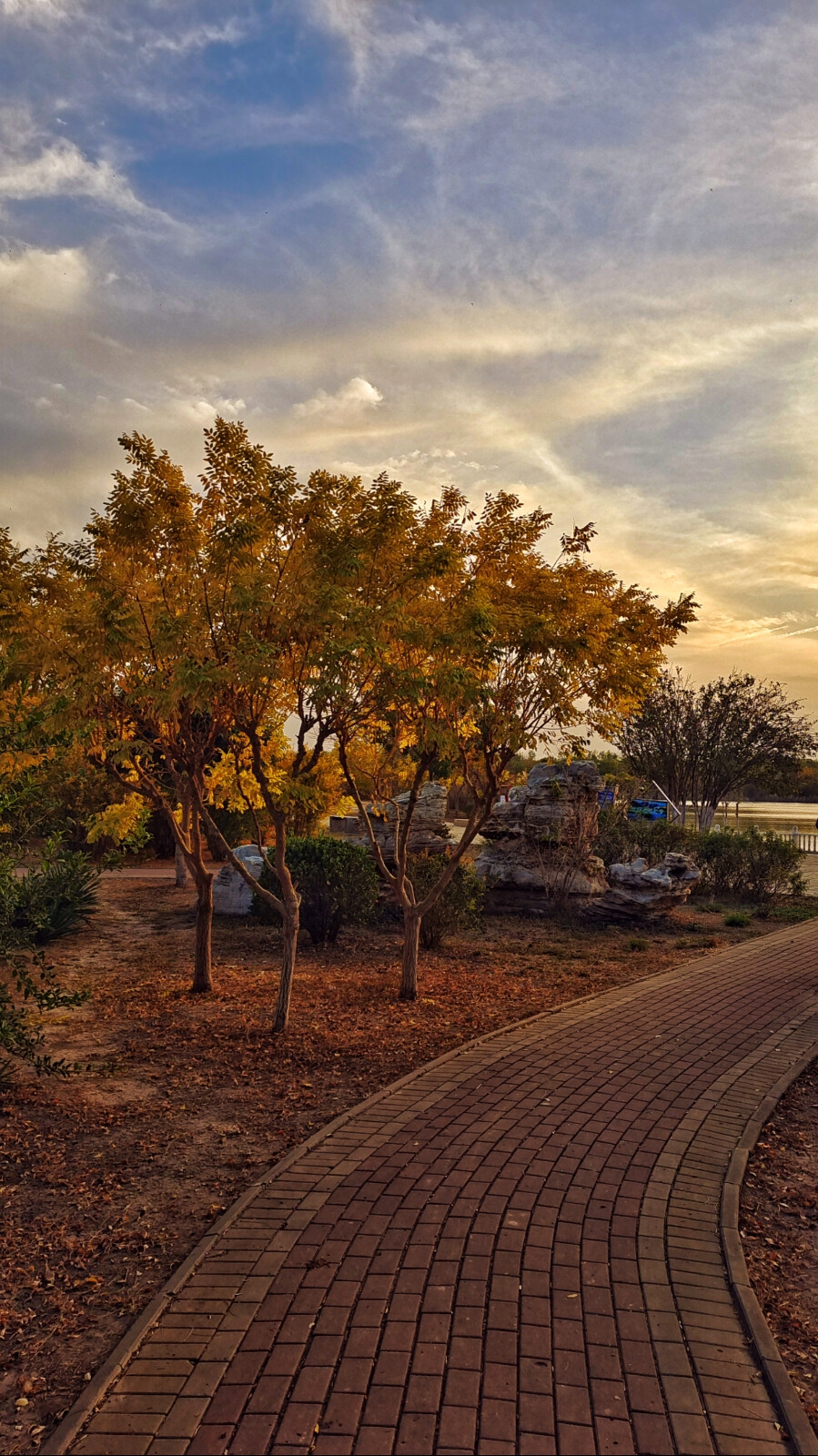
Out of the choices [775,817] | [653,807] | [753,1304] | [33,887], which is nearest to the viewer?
[753,1304]

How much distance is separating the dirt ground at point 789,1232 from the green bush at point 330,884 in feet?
22.5

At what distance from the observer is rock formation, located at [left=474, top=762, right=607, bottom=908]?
52.9 feet

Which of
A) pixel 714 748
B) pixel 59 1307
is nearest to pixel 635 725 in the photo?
pixel 714 748

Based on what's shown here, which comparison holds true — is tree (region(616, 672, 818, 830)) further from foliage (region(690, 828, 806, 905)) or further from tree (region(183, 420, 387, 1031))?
tree (region(183, 420, 387, 1031))

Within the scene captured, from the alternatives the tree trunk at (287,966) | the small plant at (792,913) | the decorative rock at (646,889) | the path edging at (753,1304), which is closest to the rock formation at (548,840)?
the decorative rock at (646,889)

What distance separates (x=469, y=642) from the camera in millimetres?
7926

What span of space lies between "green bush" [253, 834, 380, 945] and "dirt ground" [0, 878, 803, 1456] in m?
0.36

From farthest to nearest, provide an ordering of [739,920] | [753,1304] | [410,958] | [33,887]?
[739,920] → [410,958] → [33,887] → [753,1304]

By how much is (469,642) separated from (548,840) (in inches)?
352

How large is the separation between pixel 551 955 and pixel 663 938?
2.66 metres

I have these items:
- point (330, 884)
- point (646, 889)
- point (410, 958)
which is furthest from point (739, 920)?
point (410, 958)

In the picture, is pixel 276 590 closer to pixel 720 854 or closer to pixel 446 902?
pixel 446 902

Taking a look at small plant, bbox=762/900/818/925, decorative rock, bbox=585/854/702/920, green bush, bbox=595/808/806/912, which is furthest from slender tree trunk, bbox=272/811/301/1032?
small plant, bbox=762/900/818/925

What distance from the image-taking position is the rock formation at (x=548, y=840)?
16109 mm
